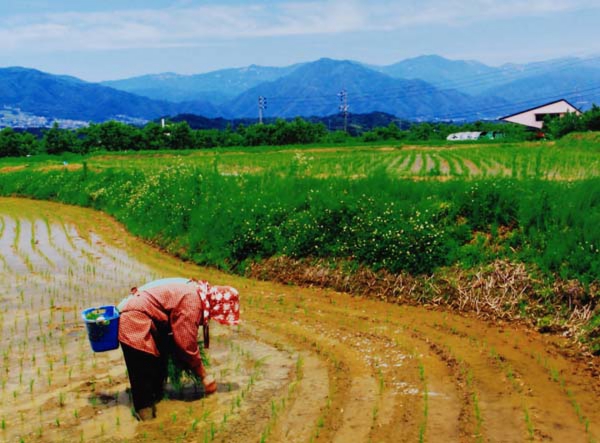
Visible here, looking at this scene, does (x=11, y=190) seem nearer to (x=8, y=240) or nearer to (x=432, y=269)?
(x=8, y=240)

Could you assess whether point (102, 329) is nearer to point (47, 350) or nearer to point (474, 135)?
point (47, 350)

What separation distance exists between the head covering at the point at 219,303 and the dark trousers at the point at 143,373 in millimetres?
620

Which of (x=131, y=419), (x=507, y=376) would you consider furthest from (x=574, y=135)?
(x=131, y=419)

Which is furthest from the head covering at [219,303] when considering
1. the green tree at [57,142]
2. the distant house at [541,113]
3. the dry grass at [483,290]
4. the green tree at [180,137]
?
the distant house at [541,113]

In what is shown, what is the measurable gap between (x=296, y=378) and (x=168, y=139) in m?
68.4

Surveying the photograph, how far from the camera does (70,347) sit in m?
7.06

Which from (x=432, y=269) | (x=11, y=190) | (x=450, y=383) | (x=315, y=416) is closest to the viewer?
(x=315, y=416)

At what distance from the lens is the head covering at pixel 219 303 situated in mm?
5242

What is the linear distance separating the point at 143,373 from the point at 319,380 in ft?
6.14

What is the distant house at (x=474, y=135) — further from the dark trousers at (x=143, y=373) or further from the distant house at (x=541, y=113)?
the dark trousers at (x=143, y=373)

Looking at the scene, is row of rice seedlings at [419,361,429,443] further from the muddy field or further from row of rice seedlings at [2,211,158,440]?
row of rice seedlings at [2,211,158,440]

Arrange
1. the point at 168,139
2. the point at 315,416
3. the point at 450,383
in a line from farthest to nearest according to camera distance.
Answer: the point at 168,139 → the point at 450,383 → the point at 315,416

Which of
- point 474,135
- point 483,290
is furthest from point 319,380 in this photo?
point 474,135

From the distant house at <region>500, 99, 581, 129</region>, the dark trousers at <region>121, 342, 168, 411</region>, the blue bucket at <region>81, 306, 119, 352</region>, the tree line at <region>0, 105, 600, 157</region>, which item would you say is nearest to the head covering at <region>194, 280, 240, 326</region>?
the dark trousers at <region>121, 342, 168, 411</region>
